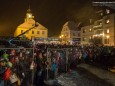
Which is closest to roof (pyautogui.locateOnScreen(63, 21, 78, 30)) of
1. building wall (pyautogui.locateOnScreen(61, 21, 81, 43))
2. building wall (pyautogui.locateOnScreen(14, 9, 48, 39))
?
building wall (pyautogui.locateOnScreen(61, 21, 81, 43))

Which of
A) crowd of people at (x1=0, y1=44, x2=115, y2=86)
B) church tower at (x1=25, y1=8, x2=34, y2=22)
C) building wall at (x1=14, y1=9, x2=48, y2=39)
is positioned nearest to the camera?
crowd of people at (x1=0, y1=44, x2=115, y2=86)

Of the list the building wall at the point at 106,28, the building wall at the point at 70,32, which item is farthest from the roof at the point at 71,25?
the building wall at the point at 106,28

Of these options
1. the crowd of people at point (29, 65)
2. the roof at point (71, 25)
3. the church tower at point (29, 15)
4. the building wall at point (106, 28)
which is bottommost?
the crowd of people at point (29, 65)

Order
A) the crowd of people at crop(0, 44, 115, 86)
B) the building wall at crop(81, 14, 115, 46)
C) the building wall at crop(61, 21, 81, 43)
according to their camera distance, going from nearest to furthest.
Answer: the crowd of people at crop(0, 44, 115, 86) → the building wall at crop(81, 14, 115, 46) → the building wall at crop(61, 21, 81, 43)

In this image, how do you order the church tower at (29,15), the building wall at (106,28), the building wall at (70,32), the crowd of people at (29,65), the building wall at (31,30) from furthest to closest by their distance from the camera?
the church tower at (29,15), the building wall at (31,30), the building wall at (70,32), the building wall at (106,28), the crowd of people at (29,65)

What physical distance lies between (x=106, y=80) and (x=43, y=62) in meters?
4.90

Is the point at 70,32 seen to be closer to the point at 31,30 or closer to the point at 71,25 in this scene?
the point at 71,25

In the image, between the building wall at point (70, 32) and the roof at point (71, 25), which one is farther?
the roof at point (71, 25)

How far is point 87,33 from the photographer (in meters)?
69.0

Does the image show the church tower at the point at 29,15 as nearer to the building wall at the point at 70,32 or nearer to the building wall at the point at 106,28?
the building wall at the point at 70,32

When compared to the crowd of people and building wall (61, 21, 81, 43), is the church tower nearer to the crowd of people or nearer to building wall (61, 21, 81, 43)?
building wall (61, 21, 81, 43)

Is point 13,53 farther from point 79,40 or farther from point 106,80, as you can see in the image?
point 79,40

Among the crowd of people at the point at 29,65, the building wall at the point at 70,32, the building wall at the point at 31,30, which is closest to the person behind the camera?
the crowd of people at the point at 29,65

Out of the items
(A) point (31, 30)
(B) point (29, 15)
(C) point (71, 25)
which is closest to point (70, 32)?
(C) point (71, 25)
